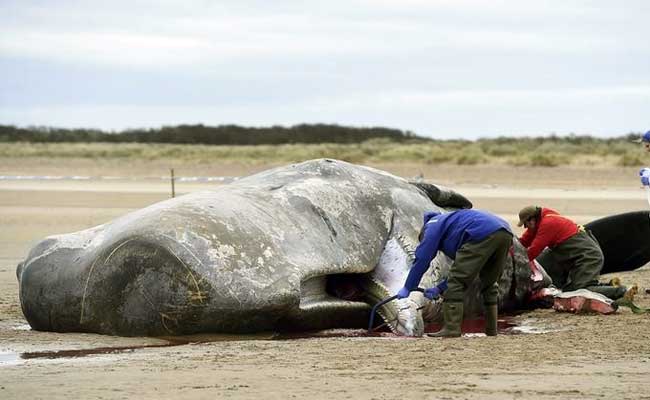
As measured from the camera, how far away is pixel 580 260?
1293cm

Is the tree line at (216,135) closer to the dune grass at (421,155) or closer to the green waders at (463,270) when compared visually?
the dune grass at (421,155)

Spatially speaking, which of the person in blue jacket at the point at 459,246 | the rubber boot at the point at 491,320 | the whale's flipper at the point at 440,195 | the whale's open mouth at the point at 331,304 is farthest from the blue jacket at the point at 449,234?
the whale's flipper at the point at 440,195

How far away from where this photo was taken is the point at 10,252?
1767cm

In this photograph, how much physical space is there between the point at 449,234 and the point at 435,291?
49 cm

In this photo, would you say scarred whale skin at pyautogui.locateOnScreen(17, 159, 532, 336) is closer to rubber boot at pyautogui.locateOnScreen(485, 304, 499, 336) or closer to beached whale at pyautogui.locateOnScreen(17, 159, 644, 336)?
beached whale at pyautogui.locateOnScreen(17, 159, 644, 336)

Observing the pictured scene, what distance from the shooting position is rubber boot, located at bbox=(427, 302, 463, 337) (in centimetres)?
1032

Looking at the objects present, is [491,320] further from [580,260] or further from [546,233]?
[580,260]

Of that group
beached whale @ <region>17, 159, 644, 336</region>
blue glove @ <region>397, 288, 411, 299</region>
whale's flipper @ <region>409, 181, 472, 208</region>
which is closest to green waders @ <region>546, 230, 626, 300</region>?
whale's flipper @ <region>409, 181, 472, 208</region>

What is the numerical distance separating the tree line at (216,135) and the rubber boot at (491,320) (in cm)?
6227

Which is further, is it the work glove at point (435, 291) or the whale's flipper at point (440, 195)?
the whale's flipper at point (440, 195)

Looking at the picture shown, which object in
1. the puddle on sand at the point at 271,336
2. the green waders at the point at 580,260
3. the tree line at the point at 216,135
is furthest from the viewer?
the tree line at the point at 216,135

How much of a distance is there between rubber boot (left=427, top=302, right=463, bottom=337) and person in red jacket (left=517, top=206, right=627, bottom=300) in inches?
97.3

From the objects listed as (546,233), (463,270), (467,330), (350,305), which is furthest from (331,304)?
(546,233)

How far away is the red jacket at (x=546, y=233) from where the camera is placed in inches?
498
